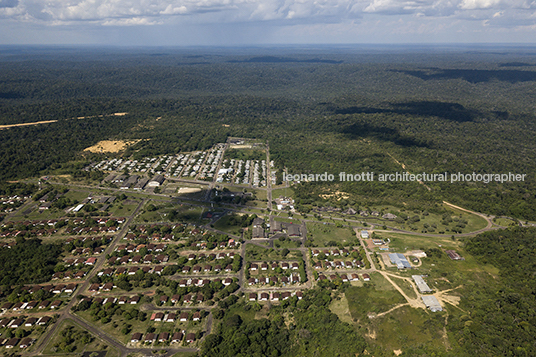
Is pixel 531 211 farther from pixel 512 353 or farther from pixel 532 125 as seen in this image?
pixel 532 125

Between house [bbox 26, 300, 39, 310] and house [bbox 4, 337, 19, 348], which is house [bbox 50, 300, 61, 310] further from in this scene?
house [bbox 4, 337, 19, 348]

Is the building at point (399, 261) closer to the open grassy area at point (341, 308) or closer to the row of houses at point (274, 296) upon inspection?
Answer: the open grassy area at point (341, 308)

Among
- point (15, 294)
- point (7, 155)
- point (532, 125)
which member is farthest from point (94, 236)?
point (532, 125)

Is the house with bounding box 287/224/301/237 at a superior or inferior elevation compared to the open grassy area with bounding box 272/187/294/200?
inferior

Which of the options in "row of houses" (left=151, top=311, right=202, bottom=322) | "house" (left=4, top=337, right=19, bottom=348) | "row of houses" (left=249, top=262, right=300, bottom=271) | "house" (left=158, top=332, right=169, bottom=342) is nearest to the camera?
"house" (left=4, top=337, right=19, bottom=348)

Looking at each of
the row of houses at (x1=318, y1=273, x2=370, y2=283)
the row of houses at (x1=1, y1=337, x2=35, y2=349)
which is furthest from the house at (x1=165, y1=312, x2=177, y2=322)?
the row of houses at (x1=318, y1=273, x2=370, y2=283)

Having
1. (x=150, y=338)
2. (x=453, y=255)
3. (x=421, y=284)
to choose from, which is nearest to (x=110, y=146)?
(x=150, y=338)

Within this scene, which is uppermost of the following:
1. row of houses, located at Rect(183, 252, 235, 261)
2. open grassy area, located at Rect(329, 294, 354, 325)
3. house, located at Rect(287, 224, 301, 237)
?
house, located at Rect(287, 224, 301, 237)
